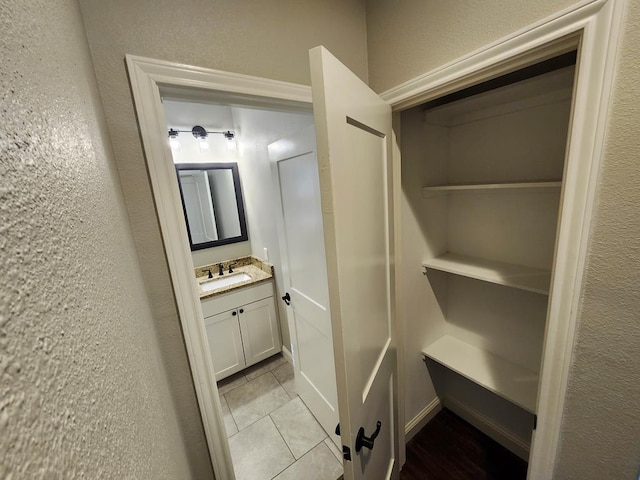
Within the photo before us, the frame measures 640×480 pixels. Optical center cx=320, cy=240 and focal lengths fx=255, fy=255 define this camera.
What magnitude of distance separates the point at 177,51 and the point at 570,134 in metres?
1.10

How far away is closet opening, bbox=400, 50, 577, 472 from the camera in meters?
1.14

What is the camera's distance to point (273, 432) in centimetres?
175

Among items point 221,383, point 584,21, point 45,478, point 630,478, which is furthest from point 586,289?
point 221,383

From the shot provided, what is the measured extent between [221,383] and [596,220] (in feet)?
8.41

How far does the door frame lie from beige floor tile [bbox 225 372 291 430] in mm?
1016

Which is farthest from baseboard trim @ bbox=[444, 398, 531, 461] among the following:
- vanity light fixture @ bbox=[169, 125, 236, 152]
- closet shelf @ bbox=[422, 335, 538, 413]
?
vanity light fixture @ bbox=[169, 125, 236, 152]

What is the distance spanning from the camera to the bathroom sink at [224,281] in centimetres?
→ 233

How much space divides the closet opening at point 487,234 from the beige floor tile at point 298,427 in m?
0.80

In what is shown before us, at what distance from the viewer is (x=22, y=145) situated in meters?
0.18

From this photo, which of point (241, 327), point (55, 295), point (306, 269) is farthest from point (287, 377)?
point (55, 295)

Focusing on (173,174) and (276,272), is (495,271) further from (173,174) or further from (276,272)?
(276,272)

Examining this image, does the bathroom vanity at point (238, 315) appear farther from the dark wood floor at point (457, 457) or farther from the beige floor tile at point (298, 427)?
the dark wood floor at point (457, 457)

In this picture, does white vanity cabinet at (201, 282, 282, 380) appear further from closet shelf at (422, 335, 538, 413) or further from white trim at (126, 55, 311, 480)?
closet shelf at (422, 335, 538, 413)

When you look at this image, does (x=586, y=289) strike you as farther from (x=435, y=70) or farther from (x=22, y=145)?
(x=22, y=145)
